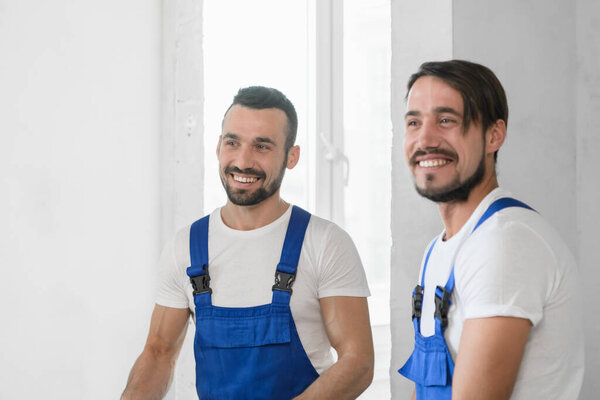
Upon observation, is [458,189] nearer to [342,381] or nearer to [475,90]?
[475,90]

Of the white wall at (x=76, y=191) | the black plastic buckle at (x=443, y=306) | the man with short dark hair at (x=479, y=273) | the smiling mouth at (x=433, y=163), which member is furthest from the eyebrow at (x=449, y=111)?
the white wall at (x=76, y=191)

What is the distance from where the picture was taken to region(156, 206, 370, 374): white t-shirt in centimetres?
171

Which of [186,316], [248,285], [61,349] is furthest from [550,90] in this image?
[61,349]

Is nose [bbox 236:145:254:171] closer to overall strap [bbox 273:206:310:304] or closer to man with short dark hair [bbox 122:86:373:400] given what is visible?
man with short dark hair [bbox 122:86:373:400]

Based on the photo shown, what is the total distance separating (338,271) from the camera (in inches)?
68.0

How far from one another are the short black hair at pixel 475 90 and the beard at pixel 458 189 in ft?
0.30

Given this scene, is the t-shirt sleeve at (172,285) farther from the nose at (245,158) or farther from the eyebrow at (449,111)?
the eyebrow at (449,111)

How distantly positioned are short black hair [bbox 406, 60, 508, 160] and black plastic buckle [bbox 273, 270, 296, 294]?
2.14 feet

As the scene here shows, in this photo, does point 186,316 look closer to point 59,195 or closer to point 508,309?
point 59,195

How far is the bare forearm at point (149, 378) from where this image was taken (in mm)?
1755

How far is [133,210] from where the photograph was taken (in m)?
2.44

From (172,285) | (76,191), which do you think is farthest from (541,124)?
(76,191)

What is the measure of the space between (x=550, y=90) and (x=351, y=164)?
148cm

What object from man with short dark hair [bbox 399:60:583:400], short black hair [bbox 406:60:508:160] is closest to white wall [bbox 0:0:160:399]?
man with short dark hair [bbox 399:60:583:400]
